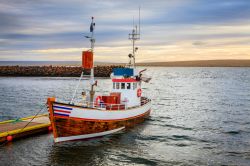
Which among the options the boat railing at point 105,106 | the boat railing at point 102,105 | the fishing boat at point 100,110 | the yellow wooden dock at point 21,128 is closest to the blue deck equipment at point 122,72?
the fishing boat at point 100,110

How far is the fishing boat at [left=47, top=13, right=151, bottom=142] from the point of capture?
2056cm


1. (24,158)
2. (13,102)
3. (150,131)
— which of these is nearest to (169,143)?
(150,131)

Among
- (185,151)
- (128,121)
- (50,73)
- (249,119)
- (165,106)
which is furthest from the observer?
(50,73)

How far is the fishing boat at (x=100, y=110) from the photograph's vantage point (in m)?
20.6

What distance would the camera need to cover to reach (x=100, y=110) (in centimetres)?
2205

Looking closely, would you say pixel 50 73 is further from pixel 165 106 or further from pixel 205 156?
pixel 205 156

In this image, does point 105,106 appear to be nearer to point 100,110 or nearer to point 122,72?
point 100,110

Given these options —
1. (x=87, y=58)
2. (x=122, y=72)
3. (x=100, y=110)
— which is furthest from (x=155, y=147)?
(x=122, y=72)

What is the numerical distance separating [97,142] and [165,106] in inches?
856

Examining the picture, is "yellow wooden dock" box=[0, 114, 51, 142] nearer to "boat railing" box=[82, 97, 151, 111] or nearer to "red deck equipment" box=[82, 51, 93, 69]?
"boat railing" box=[82, 97, 151, 111]

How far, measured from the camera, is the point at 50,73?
10419cm


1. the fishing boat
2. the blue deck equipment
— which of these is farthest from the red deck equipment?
the blue deck equipment

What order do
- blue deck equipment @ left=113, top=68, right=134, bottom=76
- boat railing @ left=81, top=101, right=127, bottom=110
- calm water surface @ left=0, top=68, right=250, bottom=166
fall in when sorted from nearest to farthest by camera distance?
calm water surface @ left=0, top=68, right=250, bottom=166 → boat railing @ left=81, top=101, right=127, bottom=110 → blue deck equipment @ left=113, top=68, right=134, bottom=76

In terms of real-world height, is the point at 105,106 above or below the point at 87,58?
below
